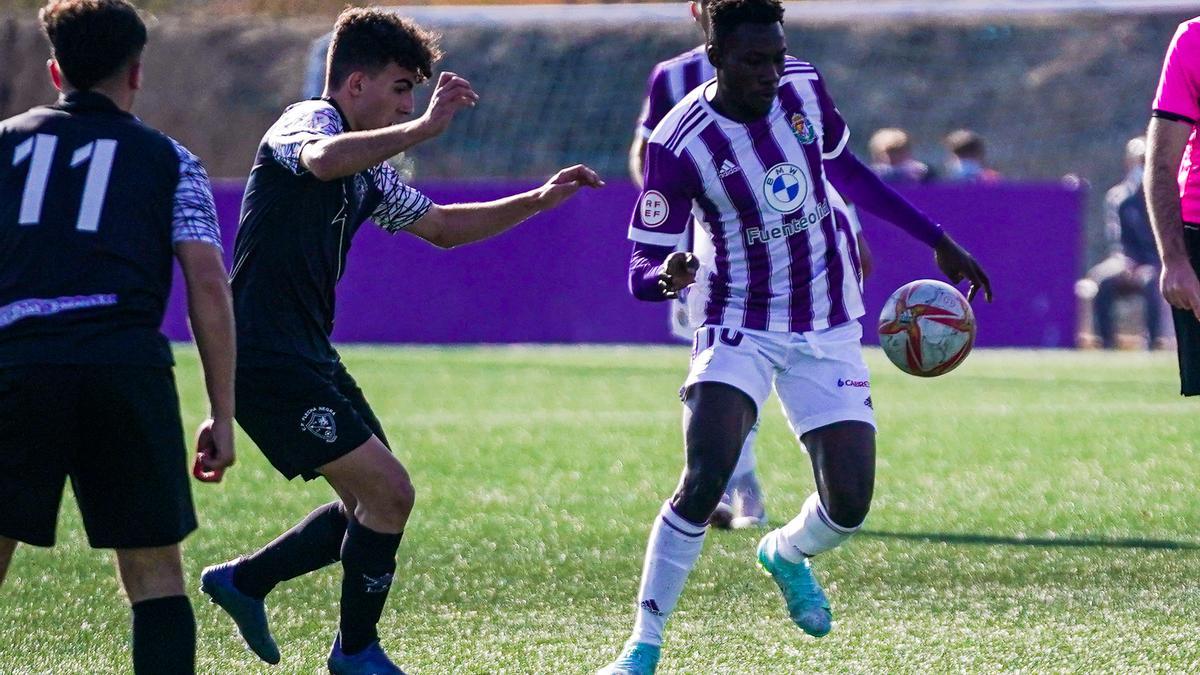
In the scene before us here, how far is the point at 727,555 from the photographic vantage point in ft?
21.1

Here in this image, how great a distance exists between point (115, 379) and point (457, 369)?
10.7 meters

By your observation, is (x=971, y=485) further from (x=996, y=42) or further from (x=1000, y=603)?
(x=996, y=42)

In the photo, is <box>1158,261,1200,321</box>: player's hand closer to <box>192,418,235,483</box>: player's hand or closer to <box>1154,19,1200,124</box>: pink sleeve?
<box>1154,19,1200,124</box>: pink sleeve

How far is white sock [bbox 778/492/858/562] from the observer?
16.8 feet

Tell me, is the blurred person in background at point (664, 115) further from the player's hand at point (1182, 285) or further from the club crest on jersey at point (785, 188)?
the player's hand at point (1182, 285)

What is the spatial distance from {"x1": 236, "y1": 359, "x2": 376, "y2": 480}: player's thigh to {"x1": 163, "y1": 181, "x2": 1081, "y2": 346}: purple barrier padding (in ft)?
36.6

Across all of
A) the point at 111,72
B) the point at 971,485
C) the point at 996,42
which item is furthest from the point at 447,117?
the point at 996,42

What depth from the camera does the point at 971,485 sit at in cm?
816

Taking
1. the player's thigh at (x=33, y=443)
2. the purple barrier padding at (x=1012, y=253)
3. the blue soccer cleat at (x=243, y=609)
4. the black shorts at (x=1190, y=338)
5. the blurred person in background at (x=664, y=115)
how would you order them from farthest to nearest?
the purple barrier padding at (x=1012, y=253) → the blurred person in background at (x=664, y=115) → the black shorts at (x=1190, y=338) → the blue soccer cleat at (x=243, y=609) → the player's thigh at (x=33, y=443)

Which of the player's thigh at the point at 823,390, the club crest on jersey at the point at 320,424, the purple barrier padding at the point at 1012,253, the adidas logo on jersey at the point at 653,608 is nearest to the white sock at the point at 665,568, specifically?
the adidas logo on jersey at the point at 653,608

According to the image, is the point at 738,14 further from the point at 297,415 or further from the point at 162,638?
the point at 162,638

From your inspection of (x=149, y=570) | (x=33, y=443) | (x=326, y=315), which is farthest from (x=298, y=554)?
(x=33, y=443)

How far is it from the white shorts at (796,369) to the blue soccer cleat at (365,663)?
1.11 metres

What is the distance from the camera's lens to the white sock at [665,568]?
4.68 metres
